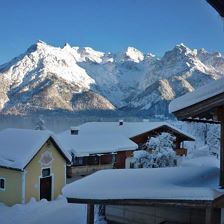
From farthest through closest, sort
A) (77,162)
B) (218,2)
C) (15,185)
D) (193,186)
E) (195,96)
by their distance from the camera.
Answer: (77,162)
(15,185)
(193,186)
(195,96)
(218,2)

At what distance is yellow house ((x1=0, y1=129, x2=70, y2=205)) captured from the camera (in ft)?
71.2

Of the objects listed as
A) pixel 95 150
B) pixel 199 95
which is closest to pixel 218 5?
pixel 199 95

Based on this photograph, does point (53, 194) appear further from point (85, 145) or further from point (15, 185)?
point (85, 145)

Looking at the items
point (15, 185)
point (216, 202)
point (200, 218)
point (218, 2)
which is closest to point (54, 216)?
point (15, 185)

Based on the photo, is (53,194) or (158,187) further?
(53,194)

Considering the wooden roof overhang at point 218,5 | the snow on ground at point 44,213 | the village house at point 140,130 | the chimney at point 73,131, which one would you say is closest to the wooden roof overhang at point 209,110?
the wooden roof overhang at point 218,5

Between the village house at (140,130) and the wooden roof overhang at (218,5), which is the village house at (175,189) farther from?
the village house at (140,130)

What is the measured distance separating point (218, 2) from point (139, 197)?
393cm

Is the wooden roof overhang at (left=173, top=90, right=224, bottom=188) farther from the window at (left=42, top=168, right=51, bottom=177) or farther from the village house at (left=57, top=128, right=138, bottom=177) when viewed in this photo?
the village house at (left=57, top=128, right=138, bottom=177)

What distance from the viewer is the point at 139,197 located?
26.3ft

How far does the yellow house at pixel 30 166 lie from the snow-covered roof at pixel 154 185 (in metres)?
12.7

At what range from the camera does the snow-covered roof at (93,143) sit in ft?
98.8

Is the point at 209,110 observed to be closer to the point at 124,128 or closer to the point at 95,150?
the point at 95,150

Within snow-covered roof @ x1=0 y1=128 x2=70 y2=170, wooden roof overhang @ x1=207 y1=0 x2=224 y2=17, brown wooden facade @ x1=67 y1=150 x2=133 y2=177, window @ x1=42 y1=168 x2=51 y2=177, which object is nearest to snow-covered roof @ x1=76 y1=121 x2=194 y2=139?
brown wooden facade @ x1=67 y1=150 x2=133 y2=177
